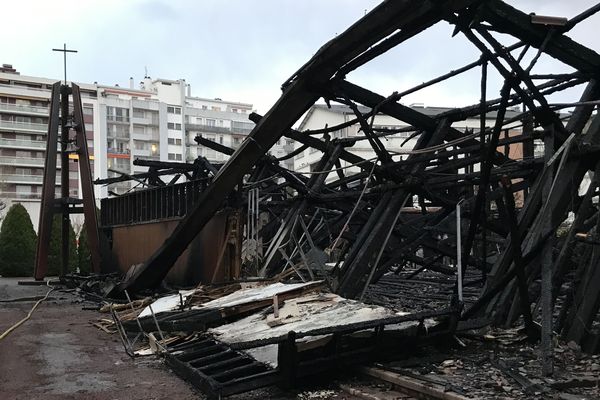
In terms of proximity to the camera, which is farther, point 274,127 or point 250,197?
point 250,197

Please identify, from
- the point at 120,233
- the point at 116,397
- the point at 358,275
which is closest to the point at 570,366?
the point at 358,275

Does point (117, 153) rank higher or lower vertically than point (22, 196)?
higher

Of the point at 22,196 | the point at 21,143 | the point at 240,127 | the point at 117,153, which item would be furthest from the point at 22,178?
the point at 240,127

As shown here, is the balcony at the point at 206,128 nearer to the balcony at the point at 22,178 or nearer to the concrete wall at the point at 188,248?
the balcony at the point at 22,178

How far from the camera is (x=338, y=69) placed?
8.10 m

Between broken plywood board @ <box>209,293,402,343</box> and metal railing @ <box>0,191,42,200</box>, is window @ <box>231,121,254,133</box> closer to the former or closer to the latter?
metal railing @ <box>0,191,42,200</box>

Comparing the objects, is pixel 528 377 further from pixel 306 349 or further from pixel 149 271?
pixel 149 271

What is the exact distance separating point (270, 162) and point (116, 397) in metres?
7.85

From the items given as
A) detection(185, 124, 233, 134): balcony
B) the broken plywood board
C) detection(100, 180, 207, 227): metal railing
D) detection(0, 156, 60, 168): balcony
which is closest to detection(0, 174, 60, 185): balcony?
detection(0, 156, 60, 168): balcony

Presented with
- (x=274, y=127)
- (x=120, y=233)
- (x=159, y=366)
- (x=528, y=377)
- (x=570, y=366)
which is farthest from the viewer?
(x=120, y=233)

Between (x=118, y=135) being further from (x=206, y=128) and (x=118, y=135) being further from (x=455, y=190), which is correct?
(x=455, y=190)

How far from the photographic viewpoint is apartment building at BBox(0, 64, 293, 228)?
6800cm

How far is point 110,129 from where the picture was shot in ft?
250

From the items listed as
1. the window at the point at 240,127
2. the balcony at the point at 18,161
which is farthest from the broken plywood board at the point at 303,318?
the window at the point at 240,127
